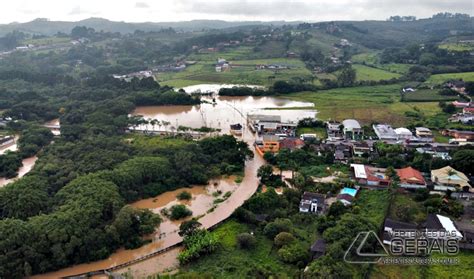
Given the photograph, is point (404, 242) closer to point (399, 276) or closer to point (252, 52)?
point (399, 276)

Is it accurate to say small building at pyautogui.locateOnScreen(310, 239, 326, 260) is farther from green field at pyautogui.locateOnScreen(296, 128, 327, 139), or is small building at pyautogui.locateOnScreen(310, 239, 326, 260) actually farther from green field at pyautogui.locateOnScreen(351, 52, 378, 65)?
green field at pyautogui.locateOnScreen(351, 52, 378, 65)

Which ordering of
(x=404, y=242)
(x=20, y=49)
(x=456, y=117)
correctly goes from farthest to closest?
(x=20, y=49)
(x=456, y=117)
(x=404, y=242)

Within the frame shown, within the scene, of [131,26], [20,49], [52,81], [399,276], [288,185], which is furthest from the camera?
[131,26]

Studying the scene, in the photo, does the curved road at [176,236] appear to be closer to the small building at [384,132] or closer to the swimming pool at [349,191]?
the swimming pool at [349,191]

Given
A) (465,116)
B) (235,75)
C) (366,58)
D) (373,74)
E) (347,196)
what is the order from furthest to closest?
(366,58) → (235,75) → (373,74) → (465,116) → (347,196)

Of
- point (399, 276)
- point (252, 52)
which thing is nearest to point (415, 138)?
point (399, 276)

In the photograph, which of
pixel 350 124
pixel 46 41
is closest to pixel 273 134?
pixel 350 124

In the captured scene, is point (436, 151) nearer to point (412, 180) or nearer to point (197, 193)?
point (412, 180)
